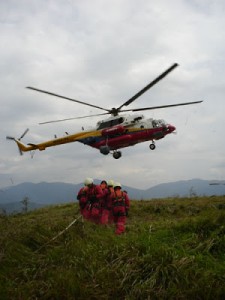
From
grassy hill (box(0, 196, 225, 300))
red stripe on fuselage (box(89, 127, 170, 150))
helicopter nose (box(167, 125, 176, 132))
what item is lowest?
grassy hill (box(0, 196, 225, 300))

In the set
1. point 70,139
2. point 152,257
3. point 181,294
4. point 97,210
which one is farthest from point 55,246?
point 70,139

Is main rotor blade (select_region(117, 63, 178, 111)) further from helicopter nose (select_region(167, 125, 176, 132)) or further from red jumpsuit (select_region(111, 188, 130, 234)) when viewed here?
red jumpsuit (select_region(111, 188, 130, 234))

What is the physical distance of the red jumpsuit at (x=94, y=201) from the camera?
1431 cm

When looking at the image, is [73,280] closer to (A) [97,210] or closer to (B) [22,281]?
(B) [22,281]

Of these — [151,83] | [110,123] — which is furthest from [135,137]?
[151,83]

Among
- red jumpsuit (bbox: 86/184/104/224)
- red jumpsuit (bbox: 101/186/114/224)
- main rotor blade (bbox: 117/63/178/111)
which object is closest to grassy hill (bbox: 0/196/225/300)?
red jumpsuit (bbox: 101/186/114/224)

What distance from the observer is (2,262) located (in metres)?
6.80

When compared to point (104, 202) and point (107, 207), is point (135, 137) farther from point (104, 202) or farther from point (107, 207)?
point (107, 207)

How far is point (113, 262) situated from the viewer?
6.48 meters

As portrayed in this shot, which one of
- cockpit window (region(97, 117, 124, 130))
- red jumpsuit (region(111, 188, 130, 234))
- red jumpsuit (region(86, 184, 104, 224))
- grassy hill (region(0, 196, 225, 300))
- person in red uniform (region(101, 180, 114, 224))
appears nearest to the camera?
grassy hill (region(0, 196, 225, 300))

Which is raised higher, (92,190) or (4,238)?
(92,190)

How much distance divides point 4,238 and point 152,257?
326 centimetres

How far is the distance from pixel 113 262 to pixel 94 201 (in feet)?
27.0

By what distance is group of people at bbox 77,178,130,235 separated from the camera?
13.4m
